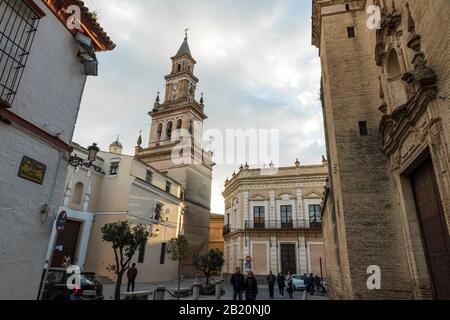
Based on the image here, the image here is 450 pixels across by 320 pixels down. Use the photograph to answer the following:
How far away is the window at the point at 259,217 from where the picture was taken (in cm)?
2967

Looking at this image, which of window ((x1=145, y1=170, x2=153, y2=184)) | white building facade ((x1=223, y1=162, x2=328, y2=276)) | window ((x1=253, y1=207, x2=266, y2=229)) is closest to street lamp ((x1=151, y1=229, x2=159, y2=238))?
window ((x1=145, y1=170, x2=153, y2=184))

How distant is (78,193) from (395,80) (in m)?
19.2

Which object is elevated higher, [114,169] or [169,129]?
[169,129]

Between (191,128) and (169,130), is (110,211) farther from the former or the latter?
(169,130)

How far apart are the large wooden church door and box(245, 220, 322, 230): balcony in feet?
69.5

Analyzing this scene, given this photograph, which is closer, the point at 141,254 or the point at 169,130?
the point at 141,254

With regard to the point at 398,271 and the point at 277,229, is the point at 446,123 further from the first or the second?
Result: the point at 277,229

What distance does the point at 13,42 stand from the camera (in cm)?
554

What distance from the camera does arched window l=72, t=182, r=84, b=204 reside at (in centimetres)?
1961

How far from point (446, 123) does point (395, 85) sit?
3.80m

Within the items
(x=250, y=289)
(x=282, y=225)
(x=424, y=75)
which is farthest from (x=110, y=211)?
(x=424, y=75)

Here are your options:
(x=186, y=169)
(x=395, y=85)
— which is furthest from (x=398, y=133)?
(x=186, y=169)

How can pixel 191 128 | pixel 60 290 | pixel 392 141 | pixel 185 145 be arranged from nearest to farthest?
pixel 392 141 → pixel 60 290 → pixel 185 145 → pixel 191 128

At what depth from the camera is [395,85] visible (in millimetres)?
8867
